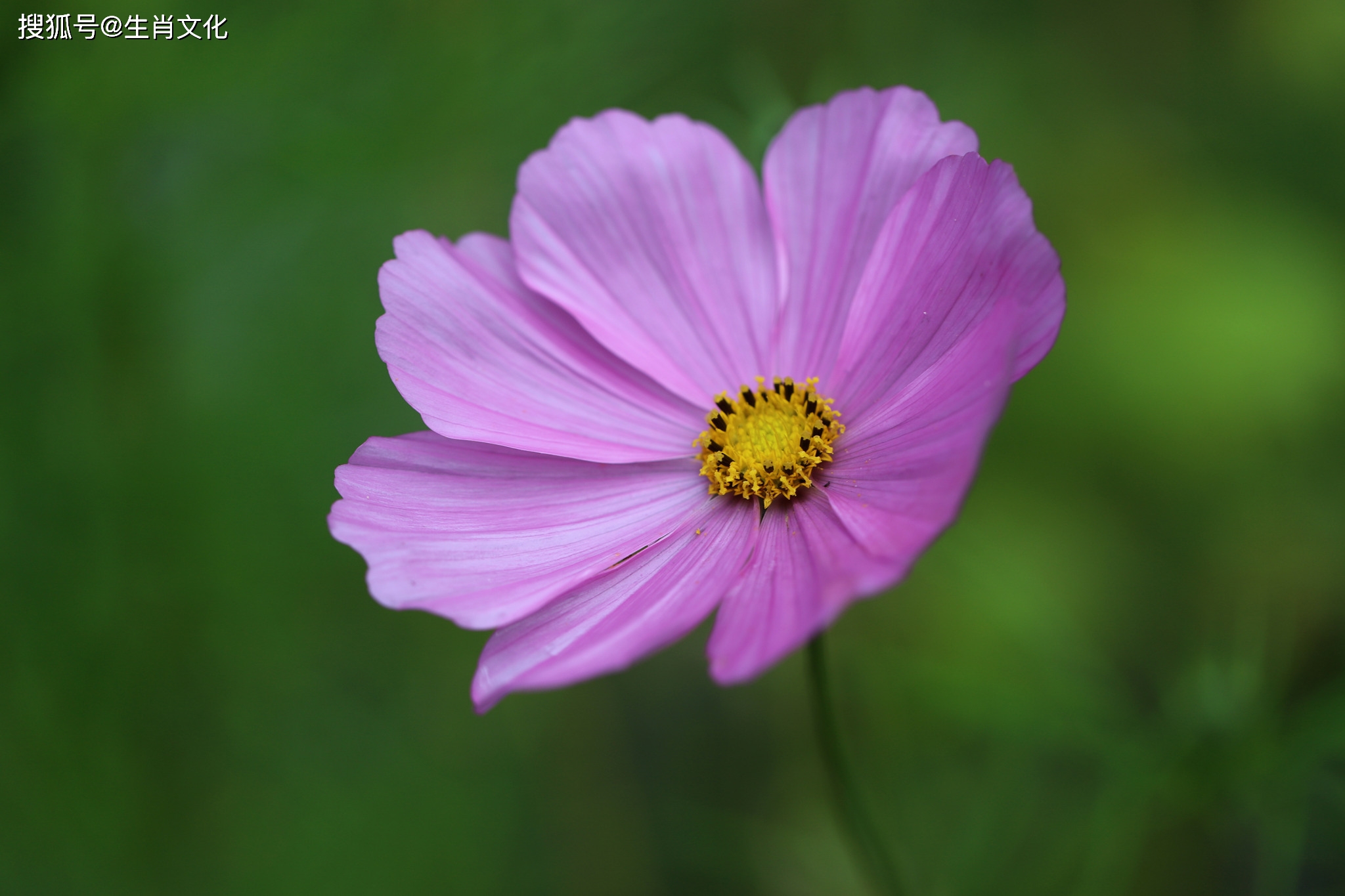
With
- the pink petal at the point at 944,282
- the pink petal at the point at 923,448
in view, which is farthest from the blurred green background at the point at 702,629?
the pink petal at the point at 923,448

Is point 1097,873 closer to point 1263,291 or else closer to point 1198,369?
point 1198,369

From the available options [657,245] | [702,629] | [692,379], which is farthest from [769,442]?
[702,629]

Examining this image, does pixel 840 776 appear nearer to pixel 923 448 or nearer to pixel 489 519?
pixel 923 448

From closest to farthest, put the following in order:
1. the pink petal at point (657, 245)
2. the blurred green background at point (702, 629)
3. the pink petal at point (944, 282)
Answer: the pink petal at point (944, 282)
the pink petal at point (657, 245)
the blurred green background at point (702, 629)

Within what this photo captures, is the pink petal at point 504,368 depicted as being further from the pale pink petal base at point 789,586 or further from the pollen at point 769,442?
the pale pink petal base at point 789,586

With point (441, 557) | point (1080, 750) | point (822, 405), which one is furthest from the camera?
point (1080, 750)

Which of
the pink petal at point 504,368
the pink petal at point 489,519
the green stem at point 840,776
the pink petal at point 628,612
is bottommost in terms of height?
the green stem at point 840,776

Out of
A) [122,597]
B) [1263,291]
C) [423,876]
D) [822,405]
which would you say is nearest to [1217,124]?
[1263,291]
